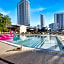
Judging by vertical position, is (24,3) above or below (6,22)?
above

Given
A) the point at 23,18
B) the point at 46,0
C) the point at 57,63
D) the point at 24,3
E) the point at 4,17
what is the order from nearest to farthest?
the point at 57,63, the point at 46,0, the point at 4,17, the point at 23,18, the point at 24,3

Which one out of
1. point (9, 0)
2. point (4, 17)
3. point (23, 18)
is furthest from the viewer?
point (23, 18)

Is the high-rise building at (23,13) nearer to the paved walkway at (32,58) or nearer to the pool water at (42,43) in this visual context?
the pool water at (42,43)

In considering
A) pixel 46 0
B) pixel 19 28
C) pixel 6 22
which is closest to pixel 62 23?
pixel 19 28

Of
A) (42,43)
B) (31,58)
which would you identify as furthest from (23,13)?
(31,58)

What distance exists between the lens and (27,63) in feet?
11.6

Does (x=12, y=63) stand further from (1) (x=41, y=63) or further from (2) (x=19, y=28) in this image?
(2) (x=19, y=28)

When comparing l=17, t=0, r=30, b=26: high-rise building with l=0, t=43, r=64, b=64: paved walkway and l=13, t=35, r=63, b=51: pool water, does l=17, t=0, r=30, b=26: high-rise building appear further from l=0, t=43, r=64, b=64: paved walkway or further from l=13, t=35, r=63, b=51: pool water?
l=0, t=43, r=64, b=64: paved walkway

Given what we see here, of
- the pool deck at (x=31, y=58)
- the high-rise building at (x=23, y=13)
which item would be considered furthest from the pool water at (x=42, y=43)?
the high-rise building at (x=23, y=13)

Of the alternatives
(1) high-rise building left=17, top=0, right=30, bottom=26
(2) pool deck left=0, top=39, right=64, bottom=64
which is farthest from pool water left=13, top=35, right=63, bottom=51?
(1) high-rise building left=17, top=0, right=30, bottom=26

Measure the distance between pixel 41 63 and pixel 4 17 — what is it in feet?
96.9

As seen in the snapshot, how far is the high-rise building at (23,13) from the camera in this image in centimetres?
6875

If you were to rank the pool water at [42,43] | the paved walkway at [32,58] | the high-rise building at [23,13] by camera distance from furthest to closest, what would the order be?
1. the high-rise building at [23,13]
2. the pool water at [42,43]
3. the paved walkway at [32,58]

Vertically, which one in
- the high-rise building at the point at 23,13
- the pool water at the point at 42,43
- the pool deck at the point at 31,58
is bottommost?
the pool water at the point at 42,43
